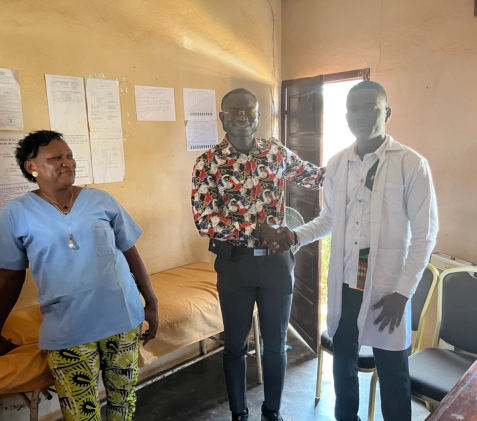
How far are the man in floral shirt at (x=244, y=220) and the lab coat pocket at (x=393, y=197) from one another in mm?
463

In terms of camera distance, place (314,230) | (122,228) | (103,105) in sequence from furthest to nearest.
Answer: (103,105)
(314,230)
(122,228)

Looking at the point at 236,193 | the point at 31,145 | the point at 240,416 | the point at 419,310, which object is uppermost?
the point at 31,145

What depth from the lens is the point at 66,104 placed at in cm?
A: 216

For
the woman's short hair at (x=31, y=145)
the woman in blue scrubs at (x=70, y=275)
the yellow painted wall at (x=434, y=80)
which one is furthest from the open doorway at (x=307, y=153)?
the woman's short hair at (x=31, y=145)

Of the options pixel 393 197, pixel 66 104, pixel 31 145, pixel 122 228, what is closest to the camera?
pixel 393 197

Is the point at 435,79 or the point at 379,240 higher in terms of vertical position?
the point at 435,79

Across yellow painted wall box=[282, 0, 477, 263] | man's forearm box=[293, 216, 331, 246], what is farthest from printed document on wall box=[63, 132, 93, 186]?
yellow painted wall box=[282, 0, 477, 263]

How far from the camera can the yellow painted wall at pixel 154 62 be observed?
2043 mm

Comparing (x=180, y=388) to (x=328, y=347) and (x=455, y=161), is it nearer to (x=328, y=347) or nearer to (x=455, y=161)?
(x=328, y=347)

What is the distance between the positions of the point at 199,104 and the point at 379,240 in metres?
1.76

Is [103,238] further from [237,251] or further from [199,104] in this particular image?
[199,104]

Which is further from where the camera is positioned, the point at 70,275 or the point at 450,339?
the point at 450,339

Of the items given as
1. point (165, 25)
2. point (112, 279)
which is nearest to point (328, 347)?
point (112, 279)

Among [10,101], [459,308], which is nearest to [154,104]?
[10,101]
